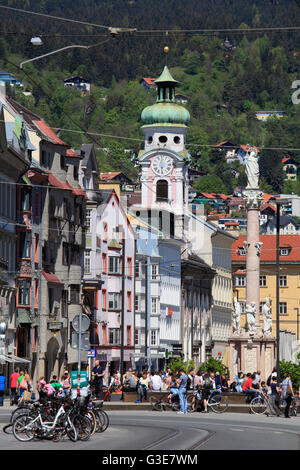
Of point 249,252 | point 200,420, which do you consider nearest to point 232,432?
point 200,420

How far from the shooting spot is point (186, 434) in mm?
38688

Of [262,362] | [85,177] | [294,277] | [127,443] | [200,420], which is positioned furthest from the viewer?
[294,277]

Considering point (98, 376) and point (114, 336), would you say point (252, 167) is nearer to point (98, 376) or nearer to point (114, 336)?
point (114, 336)

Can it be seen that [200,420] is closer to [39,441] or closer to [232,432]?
[232,432]

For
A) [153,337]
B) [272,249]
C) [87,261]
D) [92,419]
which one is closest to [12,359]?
[87,261]

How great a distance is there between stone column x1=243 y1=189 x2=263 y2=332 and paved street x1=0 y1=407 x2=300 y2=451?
42.0 metres

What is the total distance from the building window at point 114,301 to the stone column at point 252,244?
669 inches

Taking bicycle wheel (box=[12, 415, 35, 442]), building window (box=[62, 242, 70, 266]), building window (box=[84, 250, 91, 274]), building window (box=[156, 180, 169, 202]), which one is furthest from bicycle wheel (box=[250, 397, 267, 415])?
building window (box=[156, 180, 169, 202])

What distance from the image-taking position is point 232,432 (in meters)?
40.0

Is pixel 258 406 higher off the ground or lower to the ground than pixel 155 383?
lower

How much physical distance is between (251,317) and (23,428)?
58297 mm

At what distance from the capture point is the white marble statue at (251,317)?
9350cm

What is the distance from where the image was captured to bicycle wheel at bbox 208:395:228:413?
56.4 metres

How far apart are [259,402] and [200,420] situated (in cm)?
786
